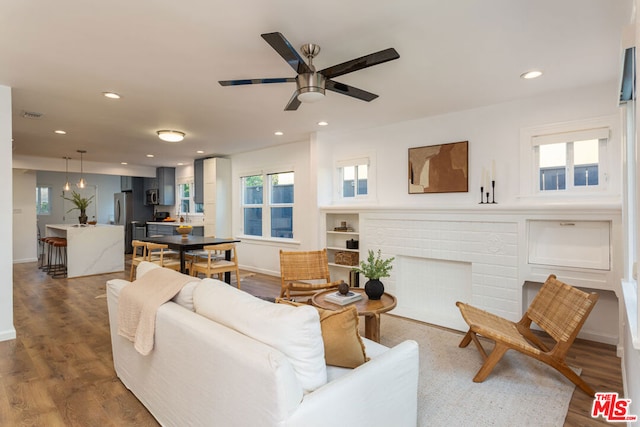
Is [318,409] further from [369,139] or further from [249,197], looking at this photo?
[249,197]

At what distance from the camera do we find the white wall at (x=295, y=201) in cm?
579

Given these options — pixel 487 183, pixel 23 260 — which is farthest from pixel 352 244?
pixel 23 260

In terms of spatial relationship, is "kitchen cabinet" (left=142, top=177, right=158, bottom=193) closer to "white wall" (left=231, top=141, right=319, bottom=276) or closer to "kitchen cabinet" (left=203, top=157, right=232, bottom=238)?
"kitchen cabinet" (left=203, top=157, right=232, bottom=238)

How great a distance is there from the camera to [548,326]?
A: 265 cm

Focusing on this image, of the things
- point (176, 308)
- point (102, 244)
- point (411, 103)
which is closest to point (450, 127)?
point (411, 103)

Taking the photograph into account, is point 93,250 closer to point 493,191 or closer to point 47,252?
point 47,252

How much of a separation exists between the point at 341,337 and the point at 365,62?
5.35 ft

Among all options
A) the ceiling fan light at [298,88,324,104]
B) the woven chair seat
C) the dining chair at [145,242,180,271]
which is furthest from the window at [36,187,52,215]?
the woven chair seat

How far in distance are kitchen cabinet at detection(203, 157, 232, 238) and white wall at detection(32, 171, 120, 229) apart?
18.3 feet

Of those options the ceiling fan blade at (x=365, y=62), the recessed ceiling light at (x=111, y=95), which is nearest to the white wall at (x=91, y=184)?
the recessed ceiling light at (x=111, y=95)

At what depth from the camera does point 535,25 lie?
218cm

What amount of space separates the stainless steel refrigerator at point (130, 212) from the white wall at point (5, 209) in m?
6.50

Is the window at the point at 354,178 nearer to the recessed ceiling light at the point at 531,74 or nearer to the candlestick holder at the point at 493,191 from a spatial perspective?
the candlestick holder at the point at 493,191

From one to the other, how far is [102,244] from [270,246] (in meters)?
3.32
